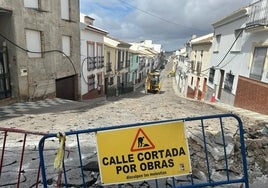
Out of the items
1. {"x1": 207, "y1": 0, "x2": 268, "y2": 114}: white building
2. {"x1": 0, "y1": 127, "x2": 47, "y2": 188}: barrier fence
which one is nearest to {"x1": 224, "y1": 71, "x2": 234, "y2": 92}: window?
{"x1": 207, "y1": 0, "x2": 268, "y2": 114}: white building

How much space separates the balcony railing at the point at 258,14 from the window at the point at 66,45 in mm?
11023

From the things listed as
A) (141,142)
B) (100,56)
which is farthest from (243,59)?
(100,56)

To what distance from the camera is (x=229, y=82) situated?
49.3ft

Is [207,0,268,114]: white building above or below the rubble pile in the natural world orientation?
above

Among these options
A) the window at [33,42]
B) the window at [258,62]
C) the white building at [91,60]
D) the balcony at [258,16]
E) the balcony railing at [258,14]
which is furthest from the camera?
the white building at [91,60]

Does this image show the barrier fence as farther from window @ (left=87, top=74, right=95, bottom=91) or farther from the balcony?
window @ (left=87, top=74, right=95, bottom=91)

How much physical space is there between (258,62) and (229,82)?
3.61m

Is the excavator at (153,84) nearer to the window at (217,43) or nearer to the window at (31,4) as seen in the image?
the window at (217,43)

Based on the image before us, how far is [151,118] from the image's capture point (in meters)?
7.92

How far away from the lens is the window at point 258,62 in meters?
11.0

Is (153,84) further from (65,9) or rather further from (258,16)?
(258,16)

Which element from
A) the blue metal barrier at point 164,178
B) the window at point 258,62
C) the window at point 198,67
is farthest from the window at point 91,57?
the blue metal barrier at point 164,178

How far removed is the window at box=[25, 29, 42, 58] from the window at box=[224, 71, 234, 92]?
12.1 m

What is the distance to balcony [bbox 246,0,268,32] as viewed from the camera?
426 inches
